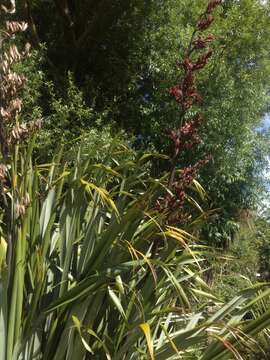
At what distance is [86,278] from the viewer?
8.45 ft

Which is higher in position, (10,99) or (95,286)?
(10,99)

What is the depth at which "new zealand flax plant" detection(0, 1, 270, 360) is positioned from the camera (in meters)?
2.45

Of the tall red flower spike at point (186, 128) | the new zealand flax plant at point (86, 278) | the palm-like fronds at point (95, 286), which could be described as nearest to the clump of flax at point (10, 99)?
the new zealand flax plant at point (86, 278)

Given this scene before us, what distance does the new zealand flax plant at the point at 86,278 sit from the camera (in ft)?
8.03

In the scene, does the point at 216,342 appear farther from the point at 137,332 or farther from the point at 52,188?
the point at 52,188

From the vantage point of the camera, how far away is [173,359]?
102 inches

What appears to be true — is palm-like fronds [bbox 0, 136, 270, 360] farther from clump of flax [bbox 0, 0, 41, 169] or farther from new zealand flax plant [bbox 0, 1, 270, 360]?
clump of flax [bbox 0, 0, 41, 169]

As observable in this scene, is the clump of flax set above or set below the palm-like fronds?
above

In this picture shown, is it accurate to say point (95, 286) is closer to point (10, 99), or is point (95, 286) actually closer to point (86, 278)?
point (86, 278)

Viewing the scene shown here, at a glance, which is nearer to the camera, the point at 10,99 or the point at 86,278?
the point at 10,99

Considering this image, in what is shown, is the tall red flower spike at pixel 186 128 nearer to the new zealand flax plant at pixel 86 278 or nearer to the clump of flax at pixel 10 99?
the new zealand flax plant at pixel 86 278

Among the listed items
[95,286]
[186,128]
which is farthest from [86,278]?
[186,128]

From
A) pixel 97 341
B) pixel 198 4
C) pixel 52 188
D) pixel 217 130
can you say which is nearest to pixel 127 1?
pixel 198 4

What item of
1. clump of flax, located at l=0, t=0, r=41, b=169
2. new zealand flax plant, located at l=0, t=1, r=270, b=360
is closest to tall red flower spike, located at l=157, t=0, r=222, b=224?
new zealand flax plant, located at l=0, t=1, r=270, b=360
